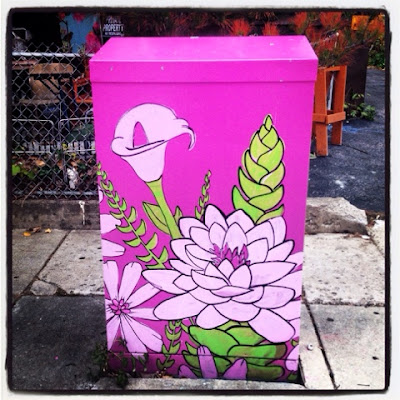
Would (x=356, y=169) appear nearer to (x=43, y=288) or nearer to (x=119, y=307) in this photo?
(x=43, y=288)

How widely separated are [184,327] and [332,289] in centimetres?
128

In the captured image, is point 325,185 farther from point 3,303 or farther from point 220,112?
point 3,303

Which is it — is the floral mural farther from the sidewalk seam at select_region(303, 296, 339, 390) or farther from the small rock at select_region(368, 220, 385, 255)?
the small rock at select_region(368, 220, 385, 255)

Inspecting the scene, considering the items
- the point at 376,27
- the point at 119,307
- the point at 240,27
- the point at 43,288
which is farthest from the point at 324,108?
the point at 119,307

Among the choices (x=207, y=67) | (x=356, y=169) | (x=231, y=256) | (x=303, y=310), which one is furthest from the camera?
(x=356, y=169)

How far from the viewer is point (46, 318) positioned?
311cm

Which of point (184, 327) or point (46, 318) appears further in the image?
point (46, 318)

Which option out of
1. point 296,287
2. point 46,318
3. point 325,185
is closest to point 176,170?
point 296,287

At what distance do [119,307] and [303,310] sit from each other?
4.06 feet

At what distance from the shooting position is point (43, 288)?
3393 mm

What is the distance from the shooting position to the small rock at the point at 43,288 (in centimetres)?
335

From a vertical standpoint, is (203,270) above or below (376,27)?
below

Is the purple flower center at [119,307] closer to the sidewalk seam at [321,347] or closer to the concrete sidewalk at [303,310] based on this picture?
the concrete sidewalk at [303,310]

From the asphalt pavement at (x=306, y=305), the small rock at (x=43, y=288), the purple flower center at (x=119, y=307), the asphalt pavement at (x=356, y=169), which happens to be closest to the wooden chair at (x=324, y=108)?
the asphalt pavement at (x=356, y=169)
